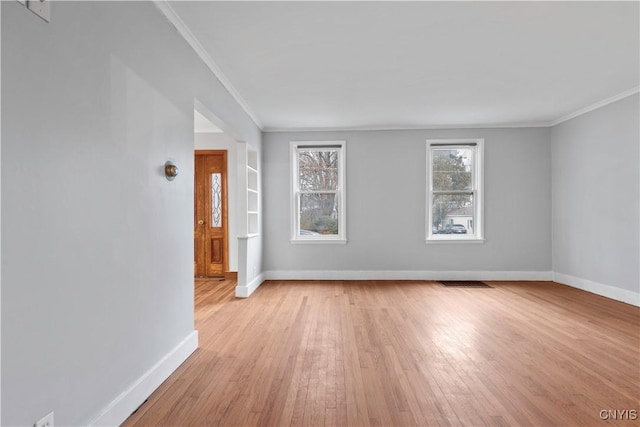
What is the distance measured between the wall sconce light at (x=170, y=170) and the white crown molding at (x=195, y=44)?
102cm

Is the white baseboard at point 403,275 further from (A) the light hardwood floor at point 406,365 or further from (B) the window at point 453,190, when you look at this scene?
(A) the light hardwood floor at point 406,365

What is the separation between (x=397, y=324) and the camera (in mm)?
3678

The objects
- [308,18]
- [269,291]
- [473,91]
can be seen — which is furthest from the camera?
[269,291]

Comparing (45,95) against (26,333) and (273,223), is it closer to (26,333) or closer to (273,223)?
(26,333)

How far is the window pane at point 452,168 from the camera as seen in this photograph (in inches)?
246

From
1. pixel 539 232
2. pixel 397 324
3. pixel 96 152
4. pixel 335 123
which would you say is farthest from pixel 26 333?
pixel 539 232

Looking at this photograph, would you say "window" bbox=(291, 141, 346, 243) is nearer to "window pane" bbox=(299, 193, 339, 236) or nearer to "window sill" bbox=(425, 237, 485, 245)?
"window pane" bbox=(299, 193, 339, 236)

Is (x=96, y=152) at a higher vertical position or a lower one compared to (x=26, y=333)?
higher

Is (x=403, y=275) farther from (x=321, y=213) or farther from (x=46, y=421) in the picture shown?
(x=46, y=421)

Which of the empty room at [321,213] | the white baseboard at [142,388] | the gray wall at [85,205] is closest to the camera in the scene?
the gray wall at [85,205]

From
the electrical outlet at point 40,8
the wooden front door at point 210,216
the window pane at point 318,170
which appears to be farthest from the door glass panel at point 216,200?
the electrical outlet at point 40,8

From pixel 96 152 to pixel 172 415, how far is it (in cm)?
147

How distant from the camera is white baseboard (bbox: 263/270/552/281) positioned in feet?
20.0

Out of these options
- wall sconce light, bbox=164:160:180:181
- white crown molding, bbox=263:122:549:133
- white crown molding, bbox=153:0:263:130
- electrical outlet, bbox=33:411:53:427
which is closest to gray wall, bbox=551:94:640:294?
white crown molding, bbox=263:122:549:133
